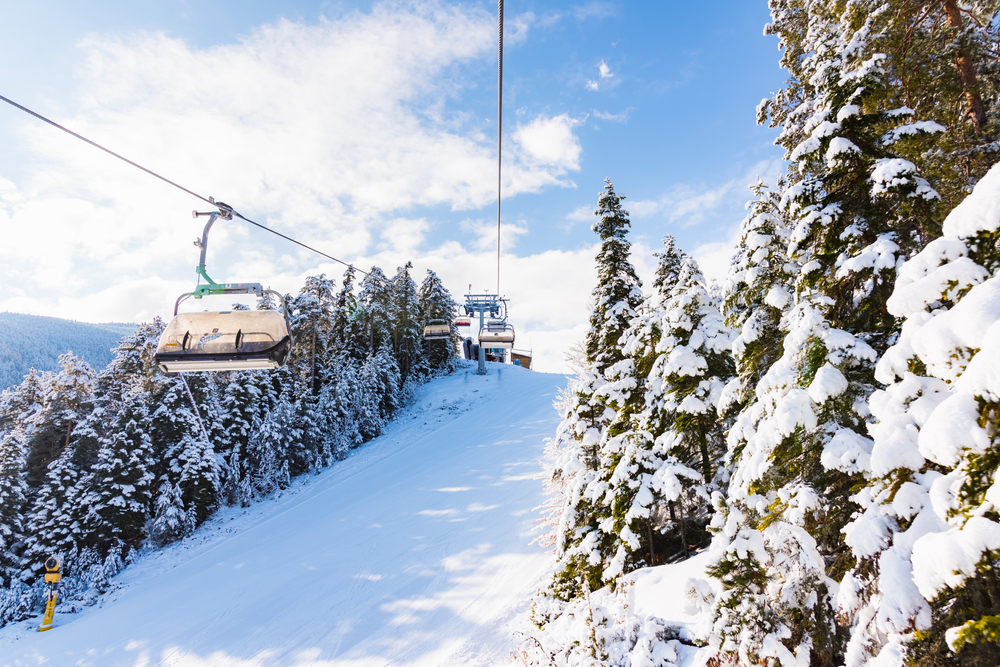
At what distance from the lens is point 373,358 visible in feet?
134

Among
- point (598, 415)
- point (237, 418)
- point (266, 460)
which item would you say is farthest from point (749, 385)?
point (237, 418)

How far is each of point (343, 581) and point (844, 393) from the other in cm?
1813

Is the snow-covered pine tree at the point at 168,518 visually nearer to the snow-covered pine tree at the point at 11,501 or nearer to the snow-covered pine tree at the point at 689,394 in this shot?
the snow-covered pine tree at the point at 11,501

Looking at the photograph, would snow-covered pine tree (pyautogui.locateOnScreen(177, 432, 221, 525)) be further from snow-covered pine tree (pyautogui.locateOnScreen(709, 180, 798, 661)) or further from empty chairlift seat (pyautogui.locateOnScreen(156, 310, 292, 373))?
snow-covered pine tree (pyautogui.locateOnScreen(709, 180, 798, 661))

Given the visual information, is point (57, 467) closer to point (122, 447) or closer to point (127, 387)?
point (122, 447)

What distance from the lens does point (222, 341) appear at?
762 cm

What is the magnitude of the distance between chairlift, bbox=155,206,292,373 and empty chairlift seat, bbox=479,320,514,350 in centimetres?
2137

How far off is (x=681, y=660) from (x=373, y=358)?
37.1 metres

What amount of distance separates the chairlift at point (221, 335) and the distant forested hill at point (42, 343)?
123631mm

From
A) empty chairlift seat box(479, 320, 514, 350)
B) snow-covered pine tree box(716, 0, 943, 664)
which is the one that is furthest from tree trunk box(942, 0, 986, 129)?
empty chairlift seat box(479, 320, 514, 350)

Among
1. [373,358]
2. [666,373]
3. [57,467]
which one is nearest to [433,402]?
[373,358]

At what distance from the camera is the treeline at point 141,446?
2158 cm

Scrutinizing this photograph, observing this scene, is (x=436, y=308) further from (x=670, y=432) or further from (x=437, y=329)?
(x=670, y=432)

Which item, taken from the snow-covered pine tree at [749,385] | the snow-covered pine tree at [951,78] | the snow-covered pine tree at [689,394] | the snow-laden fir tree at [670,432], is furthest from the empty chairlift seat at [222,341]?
the snow-covered pine tree at [951,78]
